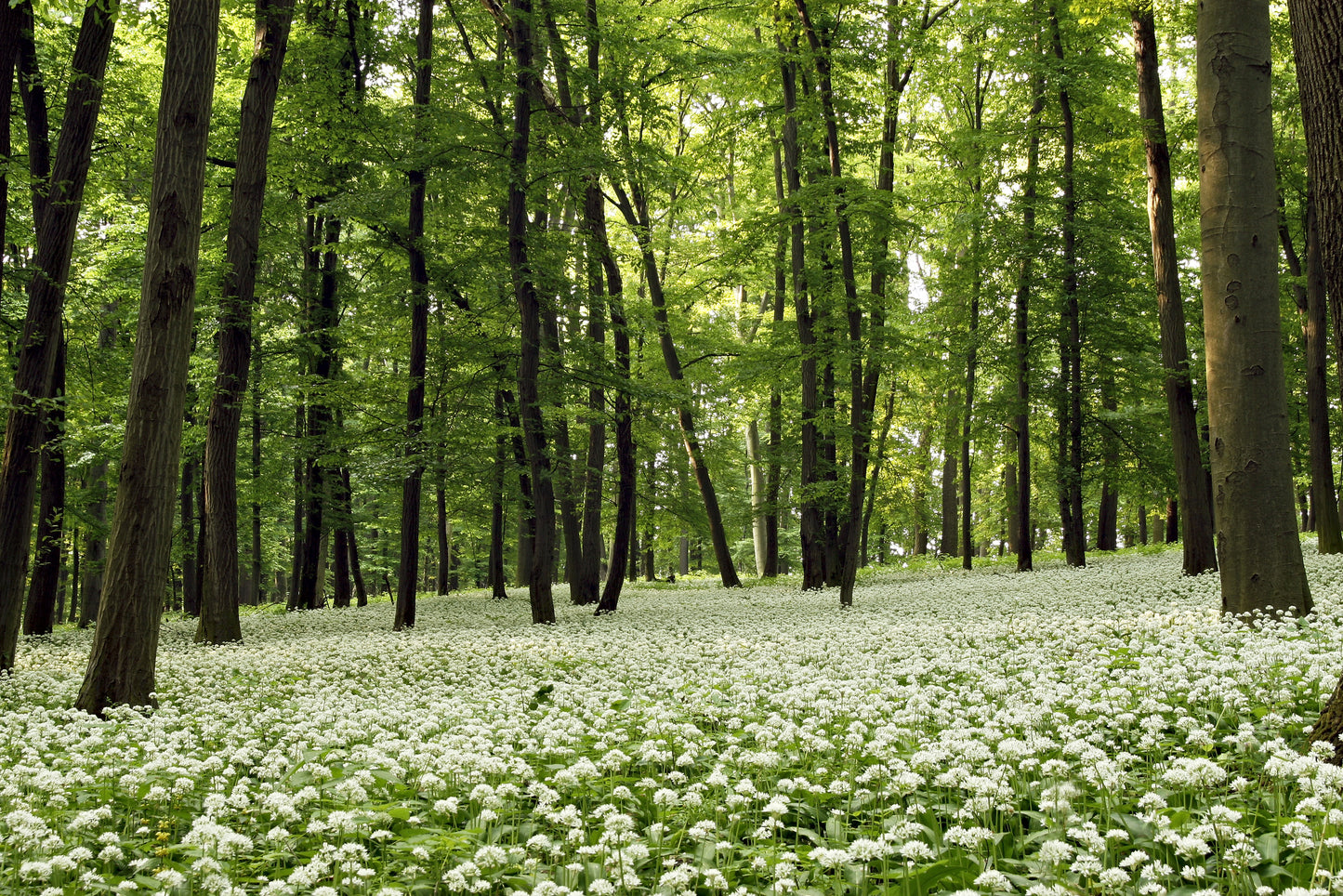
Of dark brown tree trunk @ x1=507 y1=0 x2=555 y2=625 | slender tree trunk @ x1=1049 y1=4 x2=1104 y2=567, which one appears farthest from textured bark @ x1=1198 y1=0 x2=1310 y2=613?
slender tree trunk @ x1=1049 y1=4 x2=1104 y2=567

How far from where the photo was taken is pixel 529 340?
14570 mm

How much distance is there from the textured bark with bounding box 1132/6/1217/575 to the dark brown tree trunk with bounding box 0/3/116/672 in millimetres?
15734

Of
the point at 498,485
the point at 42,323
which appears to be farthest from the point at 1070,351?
the point at 42,323

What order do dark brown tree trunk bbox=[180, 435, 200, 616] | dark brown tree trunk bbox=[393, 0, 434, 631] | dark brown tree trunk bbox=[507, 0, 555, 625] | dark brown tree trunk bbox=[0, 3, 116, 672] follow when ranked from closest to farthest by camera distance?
dark brown tree trunk bbox=[0, 3, 116, 672] < dark brown tree trunk bbox=[507, 0, 555, 625] < dark brown tree trunk bbox=[393, 0, 434, 631] < dark brown tree trunk bbox=[180, 435, 200, 616]

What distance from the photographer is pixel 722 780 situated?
376 centimetres

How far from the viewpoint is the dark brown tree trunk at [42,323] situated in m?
9.66

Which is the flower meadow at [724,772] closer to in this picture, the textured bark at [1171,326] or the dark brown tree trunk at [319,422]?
the textured bark at [1171,326]

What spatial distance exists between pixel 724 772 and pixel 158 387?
20.3 ft

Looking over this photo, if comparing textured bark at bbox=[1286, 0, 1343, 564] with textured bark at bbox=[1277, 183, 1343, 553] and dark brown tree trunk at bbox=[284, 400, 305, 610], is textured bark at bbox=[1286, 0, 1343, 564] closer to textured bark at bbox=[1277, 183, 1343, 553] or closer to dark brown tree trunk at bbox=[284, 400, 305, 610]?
textured bark at bbox=[1277, 183, 1343, 553]

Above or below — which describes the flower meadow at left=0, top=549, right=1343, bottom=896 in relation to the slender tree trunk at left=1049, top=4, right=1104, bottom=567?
below

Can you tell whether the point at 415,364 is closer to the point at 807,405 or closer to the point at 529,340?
the point at 529,340

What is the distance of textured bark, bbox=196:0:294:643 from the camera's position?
1320 centimetres

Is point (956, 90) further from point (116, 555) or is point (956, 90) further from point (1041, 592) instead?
point (116, 555)

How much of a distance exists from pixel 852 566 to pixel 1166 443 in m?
12.3
